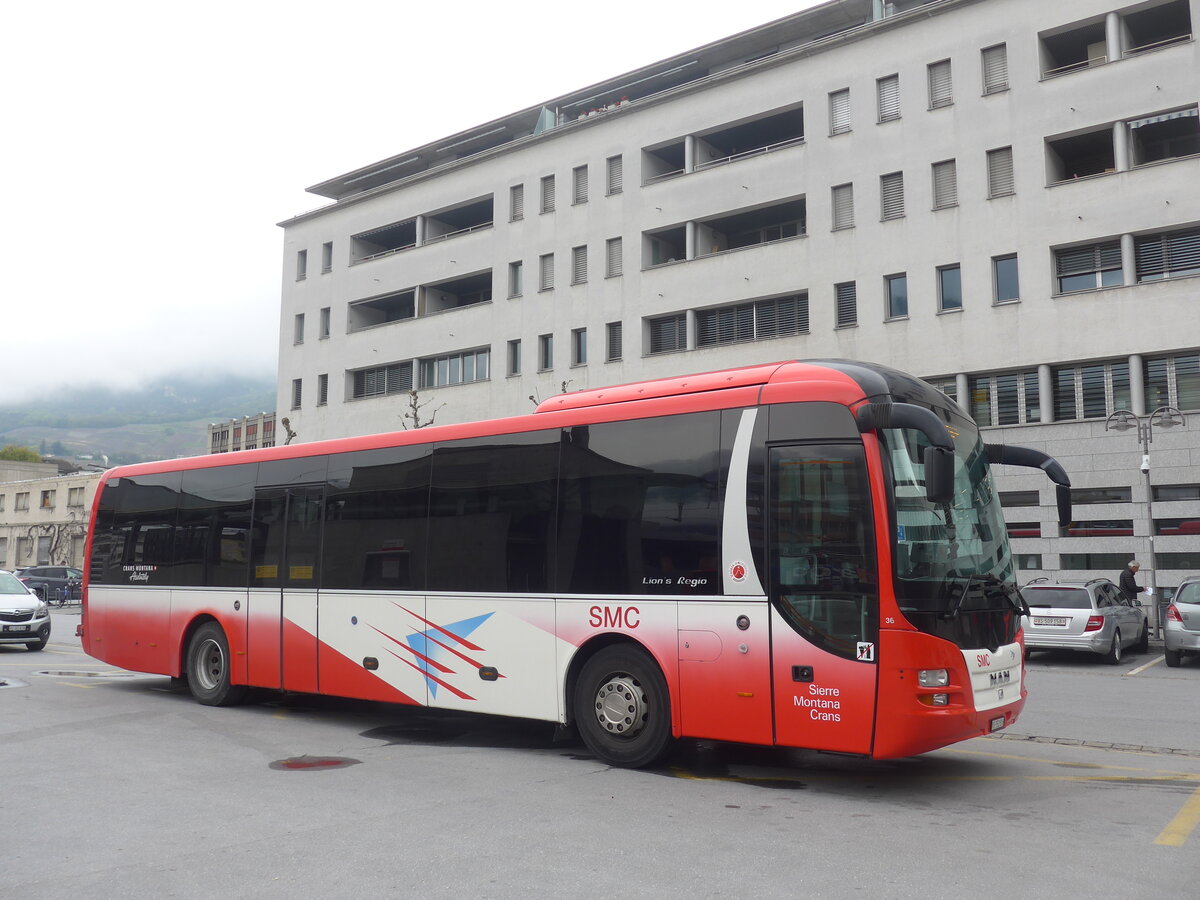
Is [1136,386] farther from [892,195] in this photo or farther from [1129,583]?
[892,195]

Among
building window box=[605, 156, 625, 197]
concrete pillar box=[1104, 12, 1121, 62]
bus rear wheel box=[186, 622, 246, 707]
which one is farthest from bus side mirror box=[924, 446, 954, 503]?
building window box=[605, 156, 625, 197]

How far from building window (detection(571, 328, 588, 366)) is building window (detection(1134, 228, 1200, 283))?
18282 mm

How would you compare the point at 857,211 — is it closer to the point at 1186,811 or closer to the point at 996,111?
the point at 996,111

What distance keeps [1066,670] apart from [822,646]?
41.4 ft

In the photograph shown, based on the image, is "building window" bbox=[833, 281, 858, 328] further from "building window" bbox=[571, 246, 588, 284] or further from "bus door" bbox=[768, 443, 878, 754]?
"bus door" bbox=[768, 443, 878, 754]

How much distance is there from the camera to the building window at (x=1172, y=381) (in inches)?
1050

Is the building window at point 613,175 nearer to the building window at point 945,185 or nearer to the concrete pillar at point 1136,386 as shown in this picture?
the building window at point 945,185

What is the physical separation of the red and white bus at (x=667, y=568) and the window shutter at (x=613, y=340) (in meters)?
25.4

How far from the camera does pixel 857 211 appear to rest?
32.0 meters

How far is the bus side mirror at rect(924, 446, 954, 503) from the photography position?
701 cm

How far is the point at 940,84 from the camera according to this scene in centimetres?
3097

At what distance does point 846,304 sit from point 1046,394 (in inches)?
260

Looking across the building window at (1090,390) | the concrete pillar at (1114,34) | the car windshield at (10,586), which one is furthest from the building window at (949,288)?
the car windshield at (10,586)

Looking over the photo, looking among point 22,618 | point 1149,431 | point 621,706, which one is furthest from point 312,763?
point 1149,431
